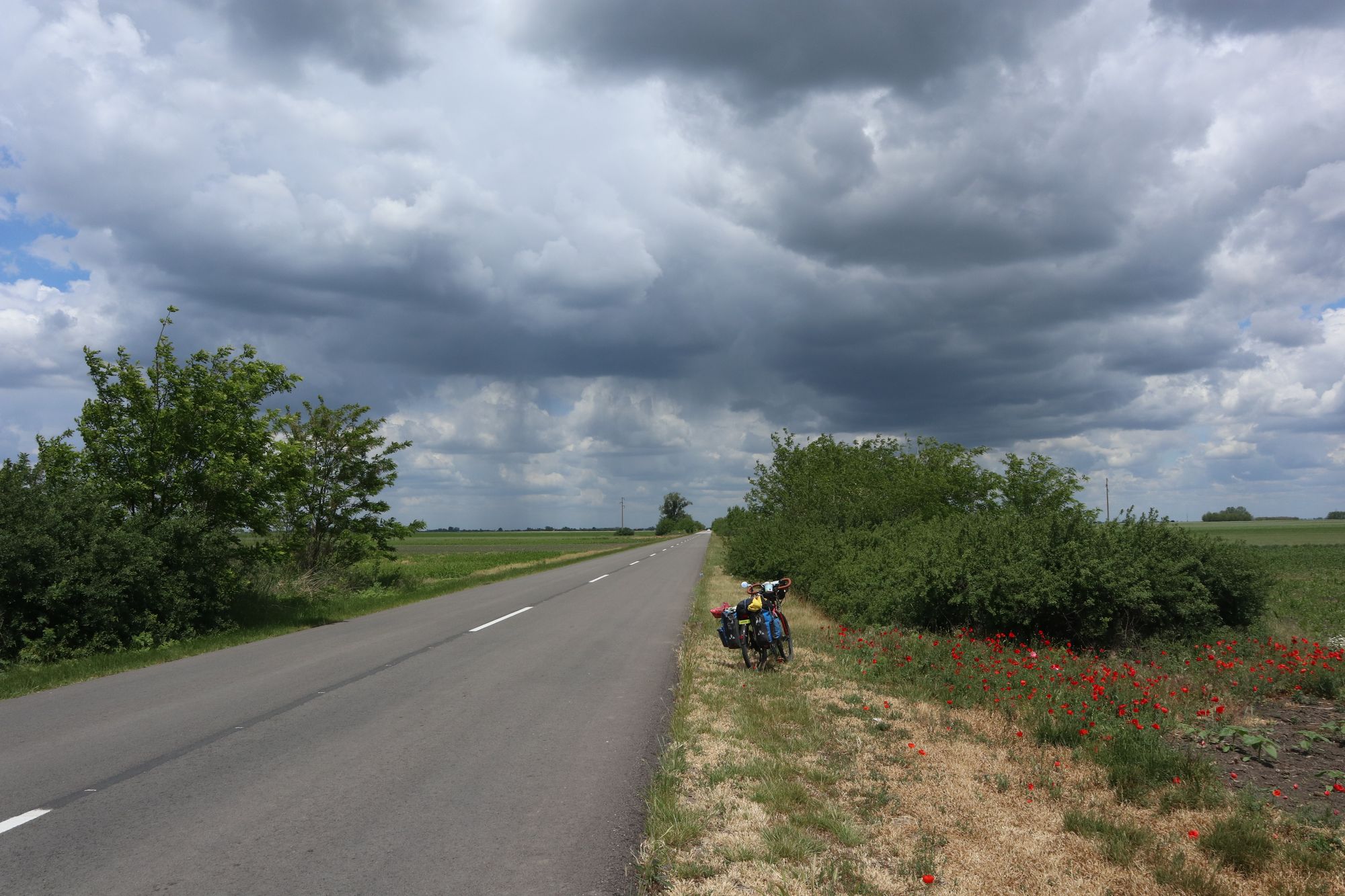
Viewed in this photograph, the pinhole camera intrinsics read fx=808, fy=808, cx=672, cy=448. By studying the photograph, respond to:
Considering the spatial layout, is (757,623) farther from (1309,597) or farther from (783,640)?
(1309,597)

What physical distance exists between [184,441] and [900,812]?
16.1 metres

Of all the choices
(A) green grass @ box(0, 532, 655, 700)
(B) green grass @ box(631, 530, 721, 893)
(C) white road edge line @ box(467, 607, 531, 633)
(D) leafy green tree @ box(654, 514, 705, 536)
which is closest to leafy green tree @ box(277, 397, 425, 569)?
(A) green grass @ box(0, 532, 655, 700)

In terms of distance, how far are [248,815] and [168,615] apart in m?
10.9

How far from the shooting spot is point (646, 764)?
6.38 m

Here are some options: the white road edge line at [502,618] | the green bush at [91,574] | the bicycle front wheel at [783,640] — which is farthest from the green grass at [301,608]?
the bicycle front wheel at [783,640]

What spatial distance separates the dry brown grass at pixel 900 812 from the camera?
14.0 ft

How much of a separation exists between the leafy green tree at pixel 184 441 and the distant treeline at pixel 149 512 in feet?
0.09

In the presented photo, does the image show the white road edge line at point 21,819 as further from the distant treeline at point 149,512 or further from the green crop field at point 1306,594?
the green crop field at point 1306,594

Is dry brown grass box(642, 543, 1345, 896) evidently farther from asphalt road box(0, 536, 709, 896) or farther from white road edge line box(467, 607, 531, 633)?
white road edge line box(467, 607, 531, 633)

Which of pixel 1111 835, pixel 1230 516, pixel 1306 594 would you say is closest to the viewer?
pixel 1111 835

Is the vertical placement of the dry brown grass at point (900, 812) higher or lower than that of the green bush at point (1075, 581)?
lower

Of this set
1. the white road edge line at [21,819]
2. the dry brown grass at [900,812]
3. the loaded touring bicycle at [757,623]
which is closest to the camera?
the dry brown grass at [900,812]

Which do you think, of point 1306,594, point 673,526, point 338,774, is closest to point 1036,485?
point 1306,594

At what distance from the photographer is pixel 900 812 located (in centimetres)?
537
